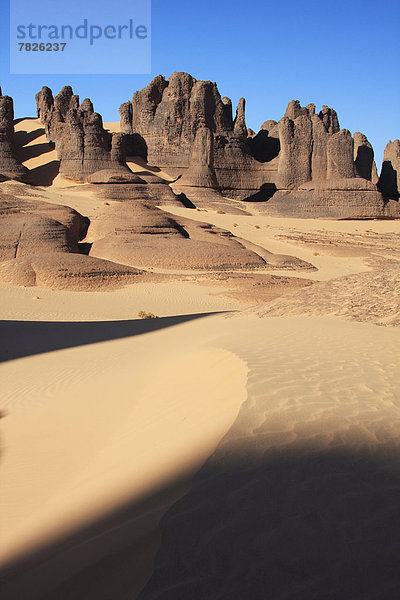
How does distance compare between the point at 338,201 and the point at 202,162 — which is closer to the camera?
the point at 338,201

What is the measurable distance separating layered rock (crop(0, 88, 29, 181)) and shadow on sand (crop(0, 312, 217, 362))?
110 feet

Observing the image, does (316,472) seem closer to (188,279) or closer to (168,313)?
(168,313)

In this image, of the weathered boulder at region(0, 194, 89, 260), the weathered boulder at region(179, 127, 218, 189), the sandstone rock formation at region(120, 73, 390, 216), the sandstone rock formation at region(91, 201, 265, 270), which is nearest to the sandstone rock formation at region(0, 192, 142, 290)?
the weathered boulder at region(0, 194, 89, 260)

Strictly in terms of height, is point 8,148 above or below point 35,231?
above

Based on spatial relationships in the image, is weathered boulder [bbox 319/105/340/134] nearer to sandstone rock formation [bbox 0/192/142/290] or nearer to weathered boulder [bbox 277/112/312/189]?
weathered boulder [bbox 277/112/312/189]

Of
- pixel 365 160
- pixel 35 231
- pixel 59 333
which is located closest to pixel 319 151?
pixel 365 160

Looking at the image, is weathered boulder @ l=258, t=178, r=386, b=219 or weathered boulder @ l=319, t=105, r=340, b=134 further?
weathered boulder @ l=319, t=105, r=340, b=134

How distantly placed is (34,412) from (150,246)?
678 inches

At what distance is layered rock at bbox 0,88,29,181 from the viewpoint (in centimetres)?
4225

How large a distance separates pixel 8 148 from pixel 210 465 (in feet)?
152

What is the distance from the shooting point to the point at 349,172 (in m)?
39.6

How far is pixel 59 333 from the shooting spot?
38.1 ft

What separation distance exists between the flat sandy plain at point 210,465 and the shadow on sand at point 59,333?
49cm

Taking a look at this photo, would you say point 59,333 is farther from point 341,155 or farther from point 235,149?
point 235,149
